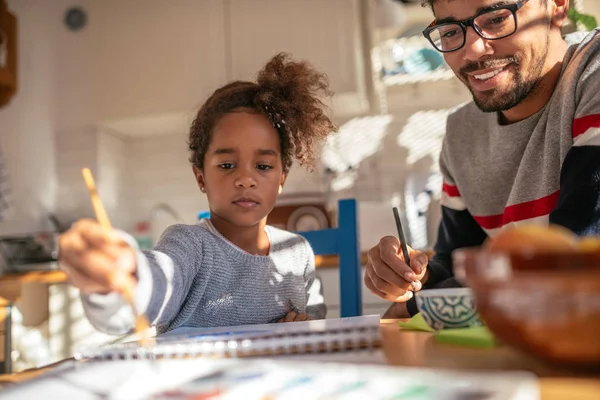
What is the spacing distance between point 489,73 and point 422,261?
0.46 meters

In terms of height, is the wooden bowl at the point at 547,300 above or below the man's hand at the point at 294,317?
above

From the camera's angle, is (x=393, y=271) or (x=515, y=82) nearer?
(x=393, y=271)

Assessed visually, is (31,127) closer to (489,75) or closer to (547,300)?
(489,75)

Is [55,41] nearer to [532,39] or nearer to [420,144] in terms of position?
[420,144]

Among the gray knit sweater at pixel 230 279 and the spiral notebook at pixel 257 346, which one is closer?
the spiral notebook at pixel 257 346

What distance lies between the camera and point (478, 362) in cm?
44

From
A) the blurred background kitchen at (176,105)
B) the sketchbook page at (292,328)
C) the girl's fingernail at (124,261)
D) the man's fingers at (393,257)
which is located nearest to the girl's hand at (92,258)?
the girl's fingernail at (124,261)

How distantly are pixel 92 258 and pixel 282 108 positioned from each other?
843 millimetres

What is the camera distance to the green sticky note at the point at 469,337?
50 cm

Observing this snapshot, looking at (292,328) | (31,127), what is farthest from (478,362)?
(31,127)

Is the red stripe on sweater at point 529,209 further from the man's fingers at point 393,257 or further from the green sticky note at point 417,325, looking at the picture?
the green sticky note at point 417,325

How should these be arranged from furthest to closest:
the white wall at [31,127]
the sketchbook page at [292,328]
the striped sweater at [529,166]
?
the white wall at [31,127] → the striped sweater at [529,166] → the sketchbook page at [292,328]

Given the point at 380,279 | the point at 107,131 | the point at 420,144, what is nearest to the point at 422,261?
the point at 380,279

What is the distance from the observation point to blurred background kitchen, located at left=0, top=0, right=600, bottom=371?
9.20ft
